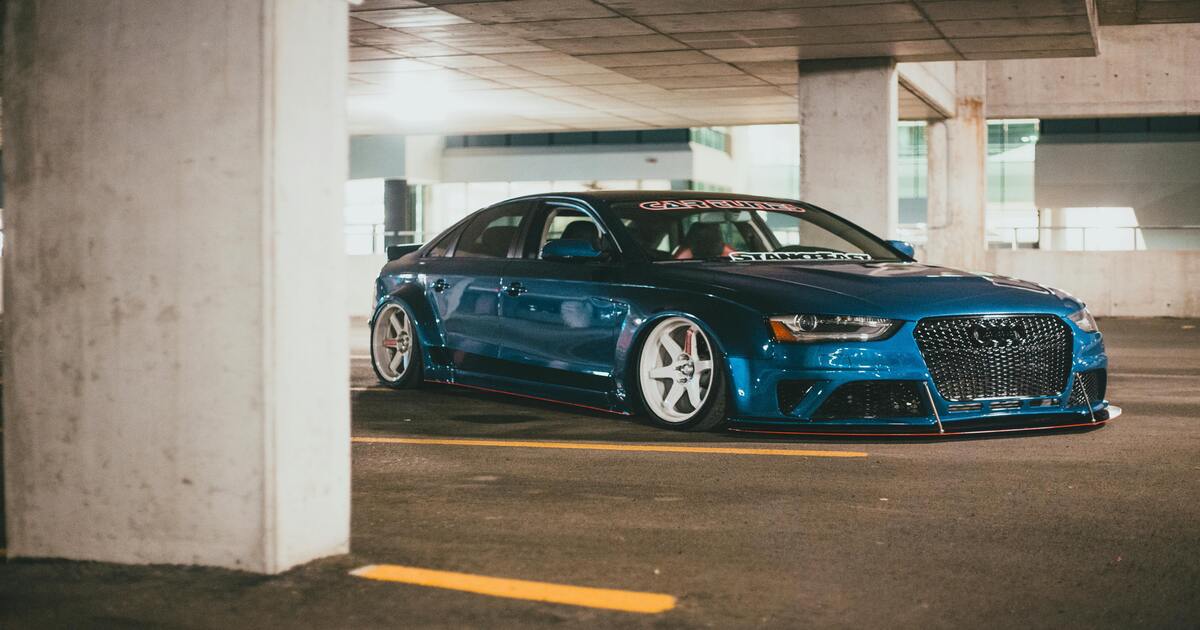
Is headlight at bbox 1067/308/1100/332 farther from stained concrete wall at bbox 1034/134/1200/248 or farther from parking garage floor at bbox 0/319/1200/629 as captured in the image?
stained concrete wall at bbox 1034/134/1200/248

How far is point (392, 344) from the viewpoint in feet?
33.3

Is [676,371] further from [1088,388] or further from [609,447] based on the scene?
[1088,388]

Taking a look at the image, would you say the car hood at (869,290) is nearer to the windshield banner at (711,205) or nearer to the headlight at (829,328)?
the headlight at (829,328)

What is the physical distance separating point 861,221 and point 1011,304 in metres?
9.11

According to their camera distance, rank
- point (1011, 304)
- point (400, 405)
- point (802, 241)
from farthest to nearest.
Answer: point (802, 241) < point (400, 405) < point (1011, 304)

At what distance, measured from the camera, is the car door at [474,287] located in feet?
29.5

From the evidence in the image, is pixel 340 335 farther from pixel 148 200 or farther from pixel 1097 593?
pixel 1097 593

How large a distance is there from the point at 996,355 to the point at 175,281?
4268mm

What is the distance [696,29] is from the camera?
14680 mm

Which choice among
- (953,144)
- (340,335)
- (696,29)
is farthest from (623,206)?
(953,144)

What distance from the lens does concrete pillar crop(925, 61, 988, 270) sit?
960 inches

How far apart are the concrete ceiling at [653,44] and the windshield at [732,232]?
4510 mm

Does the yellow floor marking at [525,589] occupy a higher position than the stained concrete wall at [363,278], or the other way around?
the stained concrete wall at [363,278]

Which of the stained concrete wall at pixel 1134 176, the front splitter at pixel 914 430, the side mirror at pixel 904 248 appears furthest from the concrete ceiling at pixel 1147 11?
the stained concrete wall at pixel 1134 176
